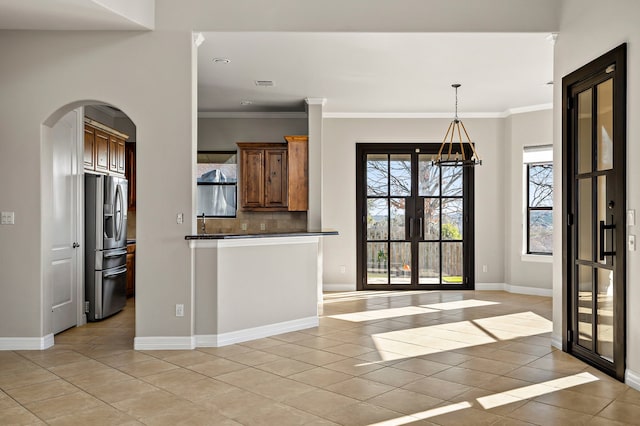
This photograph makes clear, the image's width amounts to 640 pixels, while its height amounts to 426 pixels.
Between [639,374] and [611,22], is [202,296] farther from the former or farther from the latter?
[611,22]

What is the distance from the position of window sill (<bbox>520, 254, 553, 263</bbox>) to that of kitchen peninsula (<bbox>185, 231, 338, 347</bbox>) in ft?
13.1

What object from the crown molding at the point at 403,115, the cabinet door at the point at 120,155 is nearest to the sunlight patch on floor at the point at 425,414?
the cabinet door at the point at 120,155

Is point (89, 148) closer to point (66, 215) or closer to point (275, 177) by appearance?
point (66, 215)

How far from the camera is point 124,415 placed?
324 cm

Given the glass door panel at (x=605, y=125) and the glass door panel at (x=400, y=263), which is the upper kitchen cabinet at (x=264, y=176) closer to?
the glass door panel at (x=400, y=263)

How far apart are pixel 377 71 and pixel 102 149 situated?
3294 mm

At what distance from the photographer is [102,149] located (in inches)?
259

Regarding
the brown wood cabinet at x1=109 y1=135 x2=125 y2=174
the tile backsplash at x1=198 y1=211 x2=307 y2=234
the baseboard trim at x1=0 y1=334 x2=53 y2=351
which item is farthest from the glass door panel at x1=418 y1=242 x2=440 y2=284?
the baseboard trim at x1=0 y1=334 x2=53 y2=351

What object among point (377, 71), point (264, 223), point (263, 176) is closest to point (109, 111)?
point (263, 176)

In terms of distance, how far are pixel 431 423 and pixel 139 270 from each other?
2847 mm

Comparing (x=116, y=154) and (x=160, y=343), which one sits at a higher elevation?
(x=116, y=154)

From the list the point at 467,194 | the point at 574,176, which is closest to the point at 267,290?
the point at 574,176

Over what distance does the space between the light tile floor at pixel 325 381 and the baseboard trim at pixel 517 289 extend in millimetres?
2594

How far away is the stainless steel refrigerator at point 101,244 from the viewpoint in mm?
6078
